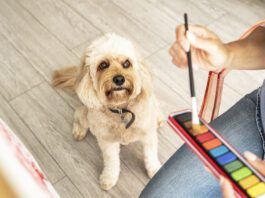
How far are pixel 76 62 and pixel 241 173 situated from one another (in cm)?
121

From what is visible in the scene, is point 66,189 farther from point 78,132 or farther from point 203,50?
point 203,50

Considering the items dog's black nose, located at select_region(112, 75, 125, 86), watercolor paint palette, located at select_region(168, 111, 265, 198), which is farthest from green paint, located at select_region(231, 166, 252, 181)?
dog's black nose, located at select_region(112, 75, 125, 86)

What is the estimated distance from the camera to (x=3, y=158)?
52 cm

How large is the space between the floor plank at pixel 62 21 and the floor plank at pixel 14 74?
21cm

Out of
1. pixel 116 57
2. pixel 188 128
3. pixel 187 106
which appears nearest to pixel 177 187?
pixel 188 128

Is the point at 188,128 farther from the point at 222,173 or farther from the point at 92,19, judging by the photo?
the point at 92,19

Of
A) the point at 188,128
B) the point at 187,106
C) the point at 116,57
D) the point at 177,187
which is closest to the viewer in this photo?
the point at 188,128

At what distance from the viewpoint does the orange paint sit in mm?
612

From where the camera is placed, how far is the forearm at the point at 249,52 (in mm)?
858

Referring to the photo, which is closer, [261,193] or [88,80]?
[261,193]

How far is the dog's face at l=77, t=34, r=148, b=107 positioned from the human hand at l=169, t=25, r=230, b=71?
0.84ft

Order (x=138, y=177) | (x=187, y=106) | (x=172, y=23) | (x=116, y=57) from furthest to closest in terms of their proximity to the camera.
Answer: (x=172, y=23) → (x=187, y=106) → (x=138, y=177) → (x=116, y=57)

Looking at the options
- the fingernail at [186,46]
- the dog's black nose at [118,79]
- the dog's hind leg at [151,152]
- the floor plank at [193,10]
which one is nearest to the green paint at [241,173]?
the fingernail at [186,46]

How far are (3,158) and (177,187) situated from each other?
1.48ft
